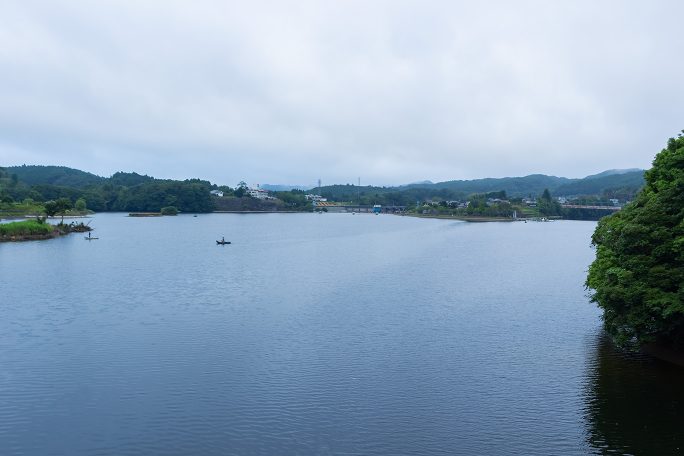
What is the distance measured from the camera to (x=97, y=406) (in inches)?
766

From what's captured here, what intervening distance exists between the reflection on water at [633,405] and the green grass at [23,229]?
7727cm

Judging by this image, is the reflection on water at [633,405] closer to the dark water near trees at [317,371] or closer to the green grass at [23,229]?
the dark water near trees at [317,371]

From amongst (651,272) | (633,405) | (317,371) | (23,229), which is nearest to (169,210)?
(23,229)

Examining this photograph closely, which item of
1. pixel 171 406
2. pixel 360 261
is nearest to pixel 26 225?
pixel 360 261

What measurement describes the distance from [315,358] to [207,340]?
6.29m

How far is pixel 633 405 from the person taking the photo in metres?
19.8

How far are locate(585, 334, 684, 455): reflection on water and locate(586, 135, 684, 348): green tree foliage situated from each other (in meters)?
1.25

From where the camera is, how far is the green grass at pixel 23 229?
76.1 m

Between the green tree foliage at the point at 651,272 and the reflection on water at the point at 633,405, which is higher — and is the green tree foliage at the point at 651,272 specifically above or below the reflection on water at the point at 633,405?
above

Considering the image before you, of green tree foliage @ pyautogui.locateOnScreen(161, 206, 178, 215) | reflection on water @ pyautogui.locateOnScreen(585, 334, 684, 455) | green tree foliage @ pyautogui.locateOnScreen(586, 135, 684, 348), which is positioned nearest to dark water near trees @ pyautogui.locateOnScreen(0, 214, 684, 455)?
reflection on water @ pyautogui.locateOnScreen(585, 334, 684, 455)

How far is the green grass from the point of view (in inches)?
2997

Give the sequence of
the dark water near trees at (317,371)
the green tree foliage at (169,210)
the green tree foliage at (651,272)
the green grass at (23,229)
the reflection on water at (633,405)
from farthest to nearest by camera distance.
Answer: the green tree foliage at (169,210) < the green grass at (23,229) < the green tree foliage at (651,272) < the dark water near trees at (317,371) < the reflection on water at (633,405)

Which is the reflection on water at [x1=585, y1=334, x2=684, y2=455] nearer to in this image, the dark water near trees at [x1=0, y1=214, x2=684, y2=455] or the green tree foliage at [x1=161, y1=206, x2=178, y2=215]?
the dark water near trees at [x1=0, y1=214, x2=684, y2=455]

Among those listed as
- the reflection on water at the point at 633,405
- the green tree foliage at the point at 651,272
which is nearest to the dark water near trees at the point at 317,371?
the reflection on water at the point at 633,405
